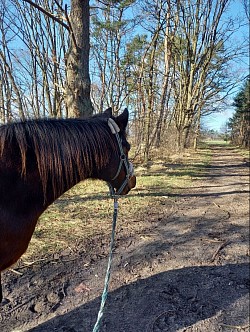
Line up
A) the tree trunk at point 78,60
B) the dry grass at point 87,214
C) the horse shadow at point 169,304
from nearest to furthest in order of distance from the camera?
the horse shadow at point 169,304
the dry grass at point 87,214
the tree trunk at point 78,60

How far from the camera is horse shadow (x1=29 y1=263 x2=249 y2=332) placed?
7.18 ft

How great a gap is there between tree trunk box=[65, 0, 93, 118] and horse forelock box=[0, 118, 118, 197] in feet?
13.0

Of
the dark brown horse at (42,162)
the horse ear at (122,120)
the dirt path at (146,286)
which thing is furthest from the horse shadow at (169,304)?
the horse ear at (122,120)

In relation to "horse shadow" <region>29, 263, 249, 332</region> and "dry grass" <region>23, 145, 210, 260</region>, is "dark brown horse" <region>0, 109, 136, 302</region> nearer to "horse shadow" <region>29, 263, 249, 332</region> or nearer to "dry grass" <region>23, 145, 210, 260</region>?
"horse shadow" <region>29, 263, 249, 332</region>

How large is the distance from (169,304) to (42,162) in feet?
5.91

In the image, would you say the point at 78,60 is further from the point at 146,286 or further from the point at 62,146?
the point at 146,286

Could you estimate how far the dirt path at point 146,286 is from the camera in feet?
7.30

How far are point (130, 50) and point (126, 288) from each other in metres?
13.8

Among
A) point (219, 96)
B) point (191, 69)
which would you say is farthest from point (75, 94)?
point (219, 96)

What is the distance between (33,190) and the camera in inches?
63.7

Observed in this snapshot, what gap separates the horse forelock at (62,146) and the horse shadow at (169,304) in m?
1.23

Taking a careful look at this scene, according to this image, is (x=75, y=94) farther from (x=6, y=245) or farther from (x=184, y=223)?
(x=6, y=245)

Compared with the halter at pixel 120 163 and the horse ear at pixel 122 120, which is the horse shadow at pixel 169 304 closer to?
the halter at pixel 120 163

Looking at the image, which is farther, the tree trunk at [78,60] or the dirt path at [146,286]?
the tree trunk at [78,60]
